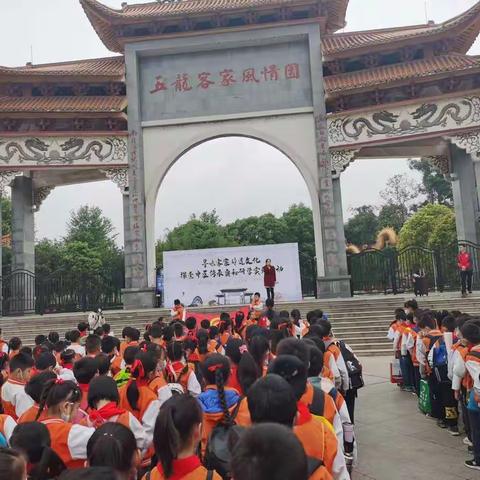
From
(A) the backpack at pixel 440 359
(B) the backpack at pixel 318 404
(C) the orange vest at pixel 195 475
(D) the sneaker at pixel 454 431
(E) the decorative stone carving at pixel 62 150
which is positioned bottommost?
(D) the sneaker at pixel 454 431

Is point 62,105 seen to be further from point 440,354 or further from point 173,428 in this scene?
point 173,428

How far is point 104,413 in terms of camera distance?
2543 millimetres

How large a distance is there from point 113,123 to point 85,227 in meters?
27.8

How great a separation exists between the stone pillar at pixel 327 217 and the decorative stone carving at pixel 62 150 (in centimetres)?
605

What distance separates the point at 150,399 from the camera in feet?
9.70

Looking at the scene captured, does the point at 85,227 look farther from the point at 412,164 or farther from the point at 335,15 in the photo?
the point at 335,15

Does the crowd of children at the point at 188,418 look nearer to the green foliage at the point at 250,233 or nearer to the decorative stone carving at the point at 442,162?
the decorative stone carving at the point at 442,162

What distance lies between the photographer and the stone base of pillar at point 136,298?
13641 millimetres

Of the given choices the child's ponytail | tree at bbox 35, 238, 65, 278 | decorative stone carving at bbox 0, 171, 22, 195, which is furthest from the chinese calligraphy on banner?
tree at bbox 35, 238, 65, 278

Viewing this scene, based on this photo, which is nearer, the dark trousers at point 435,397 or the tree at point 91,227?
the dark trousers at point 435,397

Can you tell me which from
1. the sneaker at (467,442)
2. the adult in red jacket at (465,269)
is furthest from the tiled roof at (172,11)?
the sneaker at (467,442)

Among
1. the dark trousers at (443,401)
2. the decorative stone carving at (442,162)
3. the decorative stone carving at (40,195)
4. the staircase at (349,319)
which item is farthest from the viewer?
the decorative stone carving at (40,195)

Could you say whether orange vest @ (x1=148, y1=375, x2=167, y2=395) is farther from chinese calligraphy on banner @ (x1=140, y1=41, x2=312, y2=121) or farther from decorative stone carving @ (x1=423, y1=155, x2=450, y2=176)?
decorative stone carving @ (x1=423, y1=155, x2=450, y2=176)

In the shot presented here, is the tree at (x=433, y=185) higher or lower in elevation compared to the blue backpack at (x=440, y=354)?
higher
